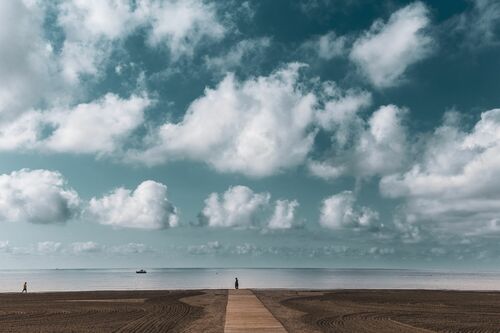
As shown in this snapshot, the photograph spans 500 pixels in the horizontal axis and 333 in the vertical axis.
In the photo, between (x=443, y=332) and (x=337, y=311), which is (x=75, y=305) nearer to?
(x=337, y=311)

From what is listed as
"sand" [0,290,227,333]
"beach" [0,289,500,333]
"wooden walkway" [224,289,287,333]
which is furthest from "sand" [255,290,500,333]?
"sand" [0,290,227,333]

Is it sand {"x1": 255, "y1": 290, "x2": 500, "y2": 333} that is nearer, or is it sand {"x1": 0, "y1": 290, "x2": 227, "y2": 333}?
sand {"x1": 0, "y1": 290, "x2": 227, "y2": 333}

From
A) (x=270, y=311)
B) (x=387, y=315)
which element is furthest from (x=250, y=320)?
(x=387, y=315)

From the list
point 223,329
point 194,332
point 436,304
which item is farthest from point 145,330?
point 436,304

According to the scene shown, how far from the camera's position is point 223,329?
26141mm

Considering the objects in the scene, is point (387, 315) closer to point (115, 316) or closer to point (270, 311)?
point (270, 311)

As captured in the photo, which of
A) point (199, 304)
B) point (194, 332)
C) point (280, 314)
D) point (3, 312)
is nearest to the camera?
point (194, 332)

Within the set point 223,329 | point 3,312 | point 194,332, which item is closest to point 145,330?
point 194,332

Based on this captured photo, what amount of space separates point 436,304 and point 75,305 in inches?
1425

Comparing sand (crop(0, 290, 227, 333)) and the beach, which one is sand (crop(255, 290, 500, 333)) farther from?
sand (crop(0, 290, 227, 333))

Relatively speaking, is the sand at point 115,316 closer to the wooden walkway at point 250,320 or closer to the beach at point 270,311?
the beach at point 270,311

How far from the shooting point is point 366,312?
37125 mm

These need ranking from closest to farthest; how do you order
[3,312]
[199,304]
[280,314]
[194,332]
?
[194,332]
[280,314]
[3,312]
[199,304]

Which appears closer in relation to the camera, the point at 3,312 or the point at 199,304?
the point at 3,312
